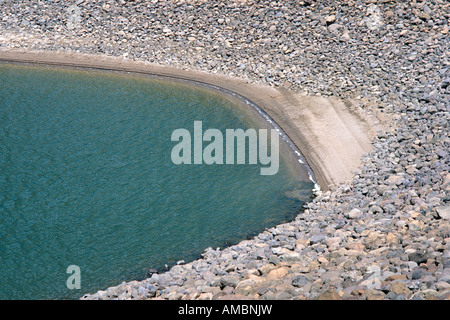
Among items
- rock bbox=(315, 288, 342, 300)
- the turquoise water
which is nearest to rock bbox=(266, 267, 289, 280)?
rock bbox=(315, 288, 342, 300)

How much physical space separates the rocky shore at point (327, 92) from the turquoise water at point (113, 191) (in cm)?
177

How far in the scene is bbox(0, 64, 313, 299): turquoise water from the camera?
19.0 m

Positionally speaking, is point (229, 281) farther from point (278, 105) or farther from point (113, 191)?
point (278, 105)

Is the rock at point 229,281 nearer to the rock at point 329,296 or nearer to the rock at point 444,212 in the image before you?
the rock at point 329,296

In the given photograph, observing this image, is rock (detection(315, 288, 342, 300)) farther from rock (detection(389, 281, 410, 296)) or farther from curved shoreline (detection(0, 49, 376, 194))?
curved shoreline (detection(0, 49, 376, 194))

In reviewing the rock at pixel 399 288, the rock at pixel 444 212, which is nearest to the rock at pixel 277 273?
the rock at pixel 399 288

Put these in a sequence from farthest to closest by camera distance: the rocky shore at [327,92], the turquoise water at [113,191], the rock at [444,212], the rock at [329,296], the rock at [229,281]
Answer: the turquoise water at [113,191] < the rock at [444,212] < the rock at [229,281] < the rocky shore at [327,92] < the rock at [329,296]

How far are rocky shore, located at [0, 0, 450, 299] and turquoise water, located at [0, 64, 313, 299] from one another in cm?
177

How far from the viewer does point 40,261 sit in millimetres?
18875

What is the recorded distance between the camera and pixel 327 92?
99.3 ft

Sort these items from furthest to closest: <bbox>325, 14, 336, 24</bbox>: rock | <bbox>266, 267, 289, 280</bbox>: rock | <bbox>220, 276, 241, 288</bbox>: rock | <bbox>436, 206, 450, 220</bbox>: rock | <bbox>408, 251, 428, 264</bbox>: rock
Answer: <bbox>325, 14, 336, 24</bbox>: rock < <bbox>436, 206, 450, 220</bbox>: rock < <bbox>266, 267, 289, 280</bbox>: rock < <bbox>220, 276, 241, 288</bbox>: rock < <bbox>408, 251, 428, 264</bbox>: rock

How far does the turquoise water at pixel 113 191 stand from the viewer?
19.0 m

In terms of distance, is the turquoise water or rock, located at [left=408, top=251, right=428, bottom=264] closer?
rock, located at [left=408, top=251, right=428, bottom=264]
